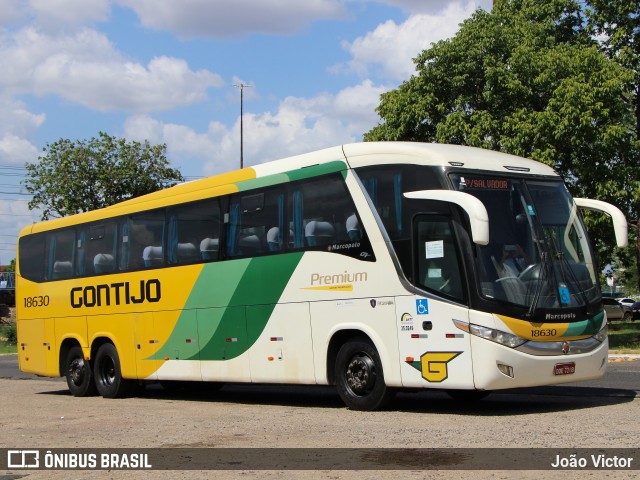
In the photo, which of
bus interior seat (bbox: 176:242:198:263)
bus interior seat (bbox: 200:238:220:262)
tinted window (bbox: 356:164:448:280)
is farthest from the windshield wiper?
bus interior seat (bbox: 176:242:198:263)

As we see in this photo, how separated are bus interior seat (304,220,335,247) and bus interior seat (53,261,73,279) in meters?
7.95

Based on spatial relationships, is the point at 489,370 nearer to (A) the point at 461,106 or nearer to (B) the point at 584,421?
(B) the point at 584,421

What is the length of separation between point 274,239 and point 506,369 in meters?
4.56

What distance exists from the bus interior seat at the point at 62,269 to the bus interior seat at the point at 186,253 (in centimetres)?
419

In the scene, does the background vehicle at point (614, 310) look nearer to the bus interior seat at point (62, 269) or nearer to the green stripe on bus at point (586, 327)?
the bus interior seat at point (62, 269)

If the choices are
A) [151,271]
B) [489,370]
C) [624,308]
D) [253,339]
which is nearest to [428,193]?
[489,370]

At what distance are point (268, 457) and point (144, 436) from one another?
253 cm

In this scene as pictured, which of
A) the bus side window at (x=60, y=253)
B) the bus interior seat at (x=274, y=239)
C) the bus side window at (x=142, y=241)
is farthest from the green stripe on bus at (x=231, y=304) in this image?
the bus side window at (x=60, y=253)

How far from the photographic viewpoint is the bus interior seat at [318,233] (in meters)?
13.8

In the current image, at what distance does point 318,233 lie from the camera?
14.0m

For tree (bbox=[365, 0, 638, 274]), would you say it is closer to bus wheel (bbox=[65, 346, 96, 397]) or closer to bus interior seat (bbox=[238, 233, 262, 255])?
bus wheel (bbox=[65, 346, 96, 397])

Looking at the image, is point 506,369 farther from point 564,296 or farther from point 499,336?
point 564,296

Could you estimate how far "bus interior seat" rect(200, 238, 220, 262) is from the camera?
1608cm

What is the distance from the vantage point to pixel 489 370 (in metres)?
11.6
